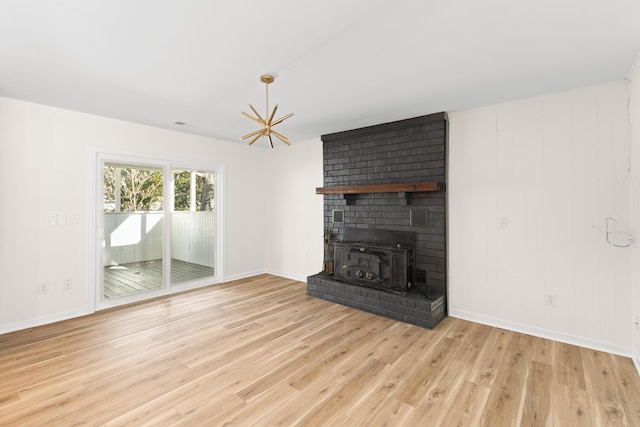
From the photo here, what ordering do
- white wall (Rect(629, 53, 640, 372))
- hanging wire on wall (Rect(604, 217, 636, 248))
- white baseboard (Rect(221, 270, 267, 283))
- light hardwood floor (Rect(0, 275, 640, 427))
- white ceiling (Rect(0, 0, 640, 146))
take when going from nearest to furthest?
white ceiling (Rect(0, 0, 640, 146)) → light hardwood floor (Rect(0, 275, 640, 427)) → white wall (Rect(629, 53, 640, 372)) → hanging wire on wall (Rect(604, 217, 636, 248)) → white baseboard (Rect(221, 270, 267, 283))

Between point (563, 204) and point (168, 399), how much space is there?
12.5ft

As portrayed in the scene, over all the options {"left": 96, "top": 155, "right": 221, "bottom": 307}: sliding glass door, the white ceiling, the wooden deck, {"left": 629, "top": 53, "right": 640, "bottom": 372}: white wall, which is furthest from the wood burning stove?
the wooden deck

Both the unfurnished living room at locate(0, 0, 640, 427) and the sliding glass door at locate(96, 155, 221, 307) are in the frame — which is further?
the sliding glass door at locate(96, 155, 221, 307)

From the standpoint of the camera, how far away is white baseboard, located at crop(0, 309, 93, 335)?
3169 millimetres

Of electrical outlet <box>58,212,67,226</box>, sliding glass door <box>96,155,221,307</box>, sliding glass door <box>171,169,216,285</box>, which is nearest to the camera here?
electrical outlet <box>58,212,67,226</box>

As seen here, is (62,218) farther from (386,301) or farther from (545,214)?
(545,214)

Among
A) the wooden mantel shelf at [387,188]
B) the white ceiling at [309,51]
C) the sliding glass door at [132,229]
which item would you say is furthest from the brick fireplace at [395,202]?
the sliding glass door at [132,229]

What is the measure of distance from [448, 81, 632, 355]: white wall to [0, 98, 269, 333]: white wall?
4379mm

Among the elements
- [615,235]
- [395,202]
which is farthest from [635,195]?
[395,202]

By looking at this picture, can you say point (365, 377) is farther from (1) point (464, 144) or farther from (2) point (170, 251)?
(2) point (170, 251)

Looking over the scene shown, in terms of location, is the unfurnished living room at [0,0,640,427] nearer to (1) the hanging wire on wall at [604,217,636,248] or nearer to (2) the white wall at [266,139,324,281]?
(1) the hanging wire on wall at [604,217,636,248]

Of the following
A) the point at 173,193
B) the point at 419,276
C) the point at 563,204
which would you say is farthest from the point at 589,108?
the point at 173,193

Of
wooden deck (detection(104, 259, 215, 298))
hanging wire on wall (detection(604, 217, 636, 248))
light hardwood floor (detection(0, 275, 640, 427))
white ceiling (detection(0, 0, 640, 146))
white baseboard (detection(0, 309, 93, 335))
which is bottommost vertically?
light hardwood floor (detection(0, 275, 640, 427))

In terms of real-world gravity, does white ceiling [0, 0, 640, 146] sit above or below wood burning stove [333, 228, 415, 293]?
above
